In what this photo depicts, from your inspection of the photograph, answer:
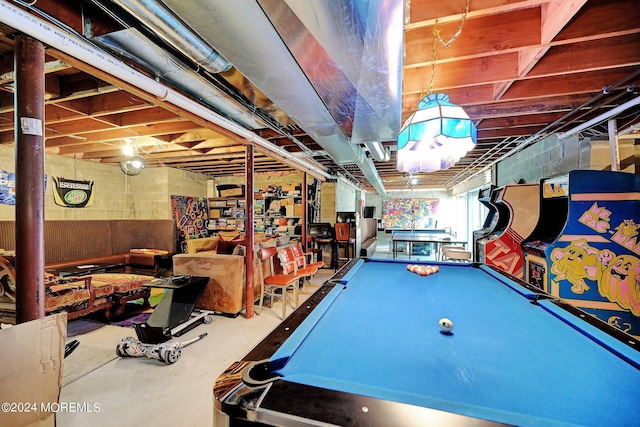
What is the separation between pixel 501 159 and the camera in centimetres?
554

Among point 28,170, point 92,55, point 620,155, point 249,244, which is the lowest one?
point 249,244

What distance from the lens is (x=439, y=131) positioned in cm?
186

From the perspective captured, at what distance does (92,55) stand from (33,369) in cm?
174

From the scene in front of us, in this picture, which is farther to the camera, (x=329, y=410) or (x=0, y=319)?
(x=0, y=319)

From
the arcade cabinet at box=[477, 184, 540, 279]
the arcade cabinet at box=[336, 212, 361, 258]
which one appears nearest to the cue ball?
the arcade cabinet at box=[477, 184, 540, 279]

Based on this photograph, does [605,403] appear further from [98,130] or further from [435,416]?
[98,130]

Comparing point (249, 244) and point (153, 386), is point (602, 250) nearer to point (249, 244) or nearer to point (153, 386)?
point (249, 244)

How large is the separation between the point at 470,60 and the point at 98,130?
4.69 m

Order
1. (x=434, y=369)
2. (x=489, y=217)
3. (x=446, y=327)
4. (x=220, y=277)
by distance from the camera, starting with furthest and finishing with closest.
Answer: (x=489, y=217), (x=220, y=277), (x=446, y=327), (x=434, y=369)

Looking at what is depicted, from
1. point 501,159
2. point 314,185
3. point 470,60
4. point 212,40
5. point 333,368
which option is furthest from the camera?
point 314,185

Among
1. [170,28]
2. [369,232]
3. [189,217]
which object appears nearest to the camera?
[170,28]

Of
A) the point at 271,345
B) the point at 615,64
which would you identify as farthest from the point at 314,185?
the point at 271,345

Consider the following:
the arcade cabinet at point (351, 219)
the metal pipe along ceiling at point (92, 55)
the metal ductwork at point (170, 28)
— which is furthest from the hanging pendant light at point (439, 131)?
the arcade cabinet at point (351, 219)

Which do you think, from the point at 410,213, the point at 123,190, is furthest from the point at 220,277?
the point at 410,213
